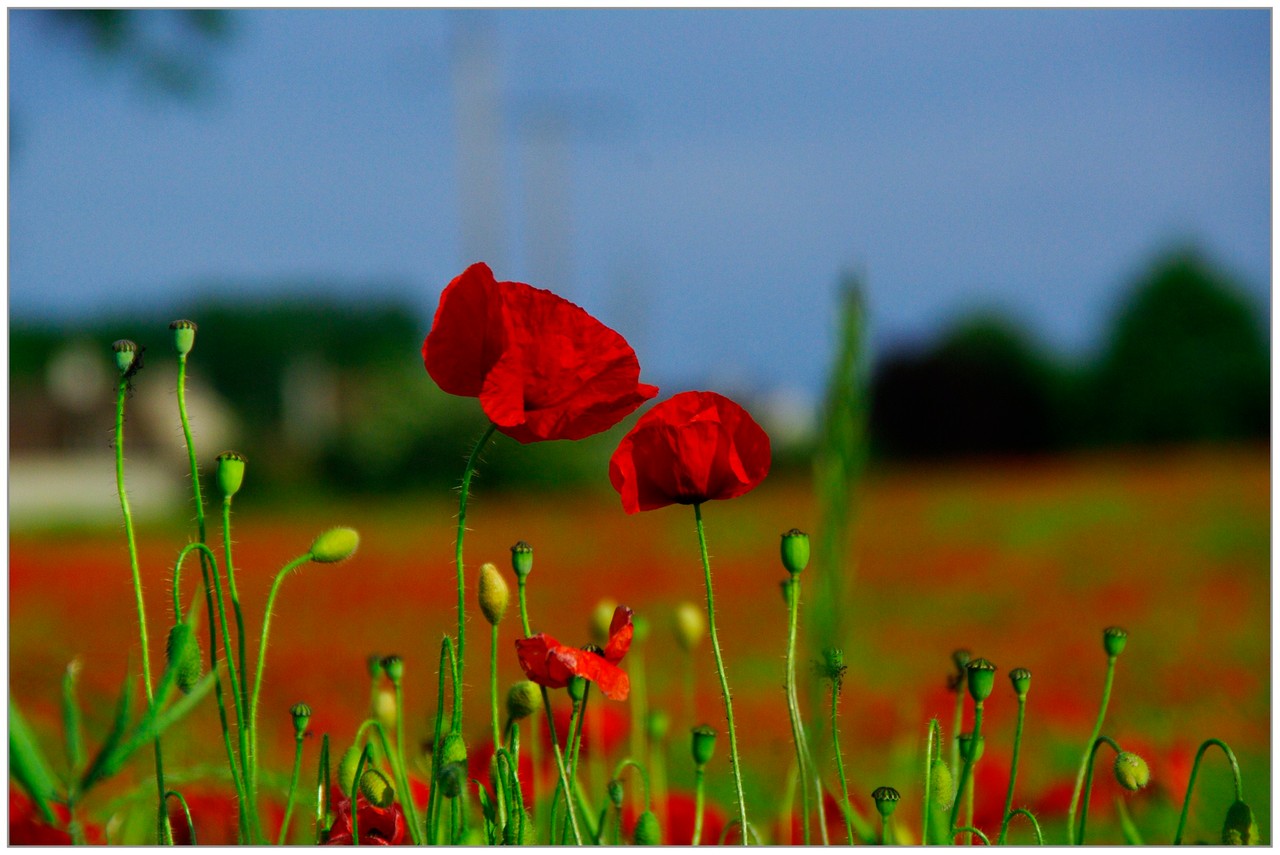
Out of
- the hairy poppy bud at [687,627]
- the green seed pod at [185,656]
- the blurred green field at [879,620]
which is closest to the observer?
the green seed pod at [185,656]

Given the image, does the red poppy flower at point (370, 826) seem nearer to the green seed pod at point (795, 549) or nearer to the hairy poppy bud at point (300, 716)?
the hairy poppy bud at point (300, 716)

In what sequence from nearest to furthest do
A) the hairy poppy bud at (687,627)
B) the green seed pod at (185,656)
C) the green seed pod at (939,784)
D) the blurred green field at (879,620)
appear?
1. the green seed pod at (185,656)
2. the green seed pod at (939,784)
3. the hairy poppy bud at (687,627)
4. the blurred green field at (879,620)

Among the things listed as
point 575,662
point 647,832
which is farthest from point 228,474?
point 647,832

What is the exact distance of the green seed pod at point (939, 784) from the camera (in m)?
0.62

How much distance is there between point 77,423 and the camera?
54.3 ft

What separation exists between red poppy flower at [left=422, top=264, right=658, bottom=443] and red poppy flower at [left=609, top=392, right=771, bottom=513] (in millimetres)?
20

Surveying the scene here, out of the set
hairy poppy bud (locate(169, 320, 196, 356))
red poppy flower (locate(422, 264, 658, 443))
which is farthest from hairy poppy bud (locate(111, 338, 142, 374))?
red poppy flower (locate(422, 264, 658, 443))

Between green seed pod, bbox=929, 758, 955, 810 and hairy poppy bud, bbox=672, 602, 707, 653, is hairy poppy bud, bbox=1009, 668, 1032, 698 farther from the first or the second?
hairy poppy bud, bbox=672, 602, 707, 653

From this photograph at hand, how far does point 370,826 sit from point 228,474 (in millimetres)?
224

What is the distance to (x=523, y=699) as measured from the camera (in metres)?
0.57

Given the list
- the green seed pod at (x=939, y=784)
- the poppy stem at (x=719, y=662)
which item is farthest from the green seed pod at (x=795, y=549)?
the green seed pod at (x=939, y=784)

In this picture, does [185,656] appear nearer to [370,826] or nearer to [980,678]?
[370,826]

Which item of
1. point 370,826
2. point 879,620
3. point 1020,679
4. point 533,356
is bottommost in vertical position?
point 879,620

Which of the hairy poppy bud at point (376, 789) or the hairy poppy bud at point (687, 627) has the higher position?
the hairy poppy bud at point (687, 627)
